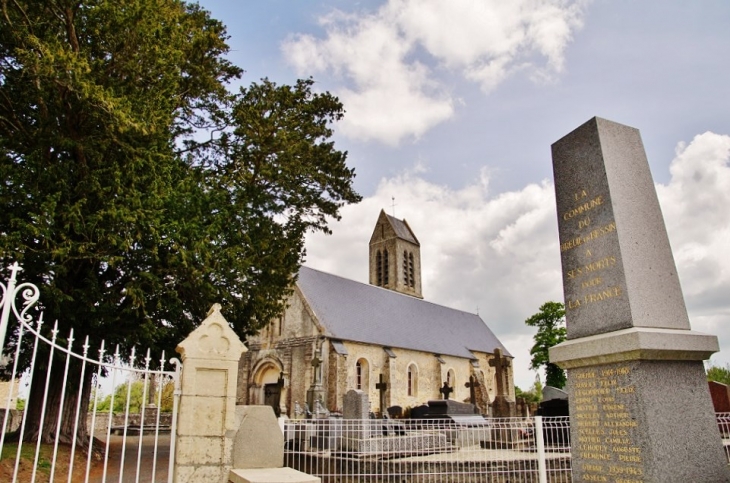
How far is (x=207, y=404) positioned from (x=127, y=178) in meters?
6.71

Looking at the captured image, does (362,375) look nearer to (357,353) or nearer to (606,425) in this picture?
(357,353)

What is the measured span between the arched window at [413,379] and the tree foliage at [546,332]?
1357 centimetres

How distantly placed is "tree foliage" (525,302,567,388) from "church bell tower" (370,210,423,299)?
9.96 m

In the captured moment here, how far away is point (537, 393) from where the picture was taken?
46031 millimetres

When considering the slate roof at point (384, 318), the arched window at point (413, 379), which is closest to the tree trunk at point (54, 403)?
the slate roof at point (384, 318)

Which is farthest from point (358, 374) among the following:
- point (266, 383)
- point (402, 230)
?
point (402, 230)

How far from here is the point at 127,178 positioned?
33.9 feet

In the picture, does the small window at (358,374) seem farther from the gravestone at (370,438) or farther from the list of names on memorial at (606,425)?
the list of names on memorial at (606,425)

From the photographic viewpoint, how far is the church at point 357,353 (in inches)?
973

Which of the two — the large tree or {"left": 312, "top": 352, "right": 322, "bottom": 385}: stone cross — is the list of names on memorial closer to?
the large tree

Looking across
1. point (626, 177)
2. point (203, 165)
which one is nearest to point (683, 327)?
point (626, 177)

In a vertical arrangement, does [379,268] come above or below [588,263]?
above

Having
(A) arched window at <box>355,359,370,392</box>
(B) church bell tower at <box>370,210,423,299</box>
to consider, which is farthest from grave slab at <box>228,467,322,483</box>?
(B) church bell tower at <box>370,210,423,299</box>

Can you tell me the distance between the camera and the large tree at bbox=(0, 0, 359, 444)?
962cm
